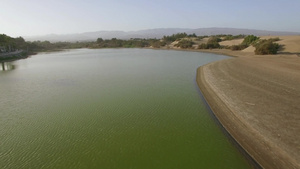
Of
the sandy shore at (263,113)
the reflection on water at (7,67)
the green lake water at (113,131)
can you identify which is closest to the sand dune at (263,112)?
the sandy shore at (263,113)

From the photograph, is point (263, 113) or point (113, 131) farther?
point (263, 113)

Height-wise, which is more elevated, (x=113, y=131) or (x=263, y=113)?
(x=263, y=113)

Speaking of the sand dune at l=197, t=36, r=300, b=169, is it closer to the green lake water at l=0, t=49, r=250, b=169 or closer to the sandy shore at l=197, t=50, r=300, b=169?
the sandy shore at l=197, t=50, r=300, b=169

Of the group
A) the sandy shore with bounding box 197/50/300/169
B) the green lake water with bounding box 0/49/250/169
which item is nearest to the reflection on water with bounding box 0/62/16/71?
the green lake water with bounding box 0/49/250/169

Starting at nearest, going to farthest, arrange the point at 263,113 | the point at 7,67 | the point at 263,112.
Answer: the point at 263,113
the point at 263,112
the point at 7,67

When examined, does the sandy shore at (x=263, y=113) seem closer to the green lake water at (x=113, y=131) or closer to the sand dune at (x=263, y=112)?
the sand dune at (x=263, y=112)

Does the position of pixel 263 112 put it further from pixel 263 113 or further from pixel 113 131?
pixel 113 131

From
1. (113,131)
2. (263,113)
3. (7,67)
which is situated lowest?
(113,131)

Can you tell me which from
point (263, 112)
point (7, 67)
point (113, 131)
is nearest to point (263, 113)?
point (263, 112)

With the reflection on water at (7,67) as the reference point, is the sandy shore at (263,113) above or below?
below
